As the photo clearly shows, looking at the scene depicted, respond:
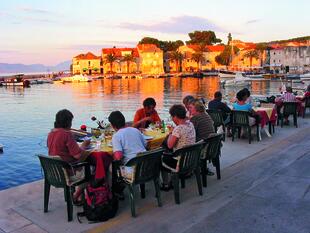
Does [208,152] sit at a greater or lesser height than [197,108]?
lesser

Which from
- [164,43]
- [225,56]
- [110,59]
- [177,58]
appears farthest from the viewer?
[164,43]

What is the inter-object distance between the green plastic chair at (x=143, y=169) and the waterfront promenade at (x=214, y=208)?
34 centimetres

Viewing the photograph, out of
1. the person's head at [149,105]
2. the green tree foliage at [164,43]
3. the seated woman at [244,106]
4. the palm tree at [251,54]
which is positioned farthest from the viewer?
the green tree foliage at [164,43]

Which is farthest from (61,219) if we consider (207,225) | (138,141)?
(207,225)

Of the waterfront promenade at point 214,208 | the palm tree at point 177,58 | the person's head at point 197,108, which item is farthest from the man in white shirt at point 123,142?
the palm tree at point 177,58

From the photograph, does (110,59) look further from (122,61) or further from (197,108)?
(197,108)

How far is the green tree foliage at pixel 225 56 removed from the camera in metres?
123

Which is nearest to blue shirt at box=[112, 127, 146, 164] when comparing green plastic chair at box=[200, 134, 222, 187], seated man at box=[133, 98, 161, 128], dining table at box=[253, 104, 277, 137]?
green plastic chair at box=[200, 134, 222, 187]

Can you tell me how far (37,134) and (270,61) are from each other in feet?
364

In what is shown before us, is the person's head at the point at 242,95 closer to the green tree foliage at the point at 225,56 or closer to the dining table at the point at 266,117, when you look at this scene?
the dining table at the point at 266,117

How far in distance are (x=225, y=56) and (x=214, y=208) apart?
12306 centimetres

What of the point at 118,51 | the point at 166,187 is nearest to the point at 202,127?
the point at 166,187

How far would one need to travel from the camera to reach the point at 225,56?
123375 mm

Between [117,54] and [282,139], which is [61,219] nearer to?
[282,139]
